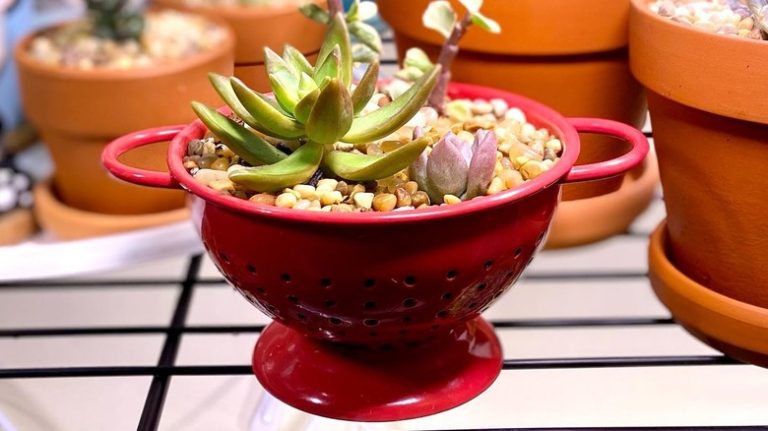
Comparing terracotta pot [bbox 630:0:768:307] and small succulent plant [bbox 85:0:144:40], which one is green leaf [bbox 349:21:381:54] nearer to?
terracotta pot [bbox 630:0:768:307]

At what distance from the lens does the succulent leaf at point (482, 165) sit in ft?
1.34

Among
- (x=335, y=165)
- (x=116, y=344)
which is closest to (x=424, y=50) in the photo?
(x=335, y=165)

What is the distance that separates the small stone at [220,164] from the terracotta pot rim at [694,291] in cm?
29

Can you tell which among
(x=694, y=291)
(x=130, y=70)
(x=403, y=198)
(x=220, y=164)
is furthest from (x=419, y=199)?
(x=130, y=70)

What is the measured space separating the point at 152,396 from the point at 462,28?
286 millimetres

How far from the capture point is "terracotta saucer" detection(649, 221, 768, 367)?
0.50 metres

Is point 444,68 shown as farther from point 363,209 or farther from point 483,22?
point 363,209

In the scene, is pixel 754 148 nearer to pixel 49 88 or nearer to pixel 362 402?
pixel 362 402

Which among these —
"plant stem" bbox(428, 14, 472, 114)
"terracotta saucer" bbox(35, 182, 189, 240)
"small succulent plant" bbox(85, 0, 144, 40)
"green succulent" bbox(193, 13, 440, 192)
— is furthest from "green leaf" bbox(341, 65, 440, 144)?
"small succulent plant" bbox(85, 0, 144, 40)

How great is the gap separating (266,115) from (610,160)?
18 cm

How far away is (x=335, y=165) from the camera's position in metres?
0.42

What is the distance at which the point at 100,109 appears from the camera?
811mm

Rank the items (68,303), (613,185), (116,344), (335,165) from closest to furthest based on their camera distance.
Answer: (335,165)
(613,185)
(116,344)
(68,303)

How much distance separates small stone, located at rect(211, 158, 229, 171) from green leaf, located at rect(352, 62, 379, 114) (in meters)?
0.08
